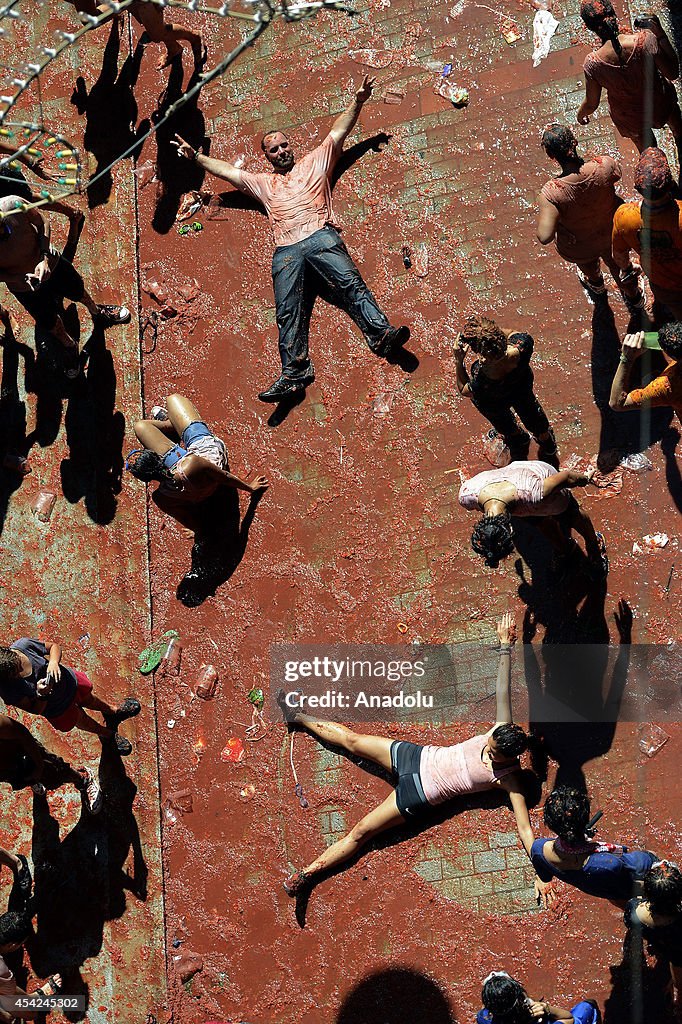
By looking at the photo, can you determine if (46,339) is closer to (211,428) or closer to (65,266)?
(65,266)

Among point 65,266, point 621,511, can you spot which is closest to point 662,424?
point 621,511

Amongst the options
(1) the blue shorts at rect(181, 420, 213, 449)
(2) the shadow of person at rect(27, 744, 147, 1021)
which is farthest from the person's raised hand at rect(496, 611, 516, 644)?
(2) the shadow of person at rect(27, 744, 147, 1021)

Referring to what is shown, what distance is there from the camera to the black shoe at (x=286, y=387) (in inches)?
371

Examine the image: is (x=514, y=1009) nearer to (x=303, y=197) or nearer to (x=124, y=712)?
(x=124, y=712)

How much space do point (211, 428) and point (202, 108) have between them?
288cm

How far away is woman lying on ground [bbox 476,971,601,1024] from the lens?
6.98 m

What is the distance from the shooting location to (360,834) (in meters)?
8.39

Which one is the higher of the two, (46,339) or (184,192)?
(184,192)

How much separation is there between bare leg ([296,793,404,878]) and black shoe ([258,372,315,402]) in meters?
3.16

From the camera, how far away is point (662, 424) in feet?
27.6

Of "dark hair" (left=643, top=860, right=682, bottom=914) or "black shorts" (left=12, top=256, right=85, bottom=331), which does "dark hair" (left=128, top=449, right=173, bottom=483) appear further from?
"dark hair" (left=643, top=860, right=682, bottom=914)

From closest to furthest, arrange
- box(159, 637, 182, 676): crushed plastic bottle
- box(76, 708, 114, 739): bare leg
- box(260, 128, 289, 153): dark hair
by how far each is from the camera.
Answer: box(76, 708, 114, 739): bare leg < box(159, 637, 182, 676): crushed plastic bottle < box(260, 128, 289, 153): dark hair

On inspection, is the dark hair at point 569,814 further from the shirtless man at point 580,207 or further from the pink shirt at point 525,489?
the shirtless man at point 580,207

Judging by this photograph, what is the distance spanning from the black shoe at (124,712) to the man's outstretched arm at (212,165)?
13.9ft
